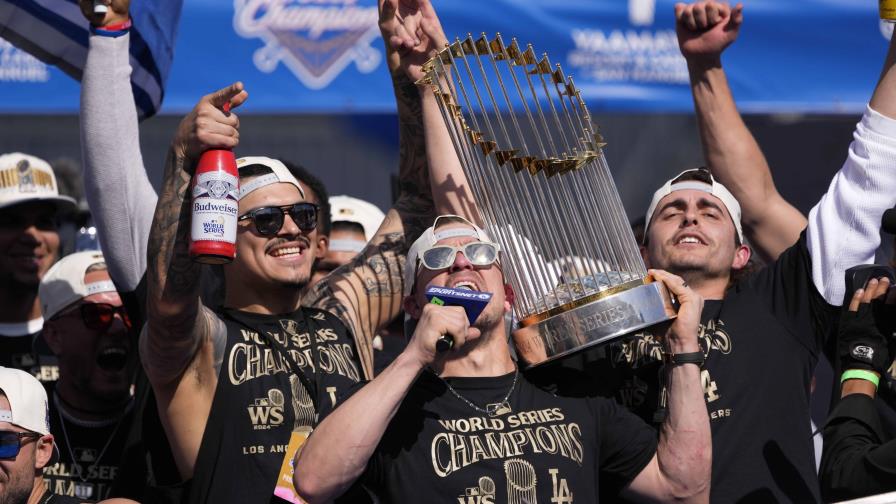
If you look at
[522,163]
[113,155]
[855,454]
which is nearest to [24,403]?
[113,155]

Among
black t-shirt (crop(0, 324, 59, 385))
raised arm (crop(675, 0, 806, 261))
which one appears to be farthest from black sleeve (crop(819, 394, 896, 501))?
black t-shirt (crop(0, 324, 59, 385))

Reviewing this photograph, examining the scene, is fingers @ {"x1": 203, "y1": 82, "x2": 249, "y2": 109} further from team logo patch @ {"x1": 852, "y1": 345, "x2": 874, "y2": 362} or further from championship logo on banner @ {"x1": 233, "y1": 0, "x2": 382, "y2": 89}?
championship logo on banner @ {"x1": 233, "y1": 0, "x2": 382, "y2": 89}

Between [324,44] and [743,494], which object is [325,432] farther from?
[324,44]

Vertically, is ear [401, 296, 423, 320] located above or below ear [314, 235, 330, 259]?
below

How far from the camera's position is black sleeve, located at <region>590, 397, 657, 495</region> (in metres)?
3.56

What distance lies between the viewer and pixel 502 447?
3.36m

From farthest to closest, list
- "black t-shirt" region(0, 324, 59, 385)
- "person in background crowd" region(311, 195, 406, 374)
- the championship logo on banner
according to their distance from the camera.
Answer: the championship logo on banner, "person in background crowd" region(311, 195, 406, 374), "black t-shirt" region(0, 324, 59, 385)

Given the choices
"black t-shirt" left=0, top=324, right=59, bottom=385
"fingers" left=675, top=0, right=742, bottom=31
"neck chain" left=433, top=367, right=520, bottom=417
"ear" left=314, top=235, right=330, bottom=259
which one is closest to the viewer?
"neck chain" left=433, top=367, right=520, bottom=417

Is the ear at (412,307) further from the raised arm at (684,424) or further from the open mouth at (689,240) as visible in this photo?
the open mouth at (689,240)

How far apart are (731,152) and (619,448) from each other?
150 cm

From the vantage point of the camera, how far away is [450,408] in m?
3.46

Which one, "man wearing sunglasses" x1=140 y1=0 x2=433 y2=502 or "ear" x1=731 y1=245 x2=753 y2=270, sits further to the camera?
"ear" x1=731 y1=245 x2=753 y2=270

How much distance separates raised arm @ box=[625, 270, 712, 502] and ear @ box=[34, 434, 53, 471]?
6.18 ft

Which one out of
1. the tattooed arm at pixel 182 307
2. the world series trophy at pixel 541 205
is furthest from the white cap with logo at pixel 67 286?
the world series trophy at pixel 541 205
